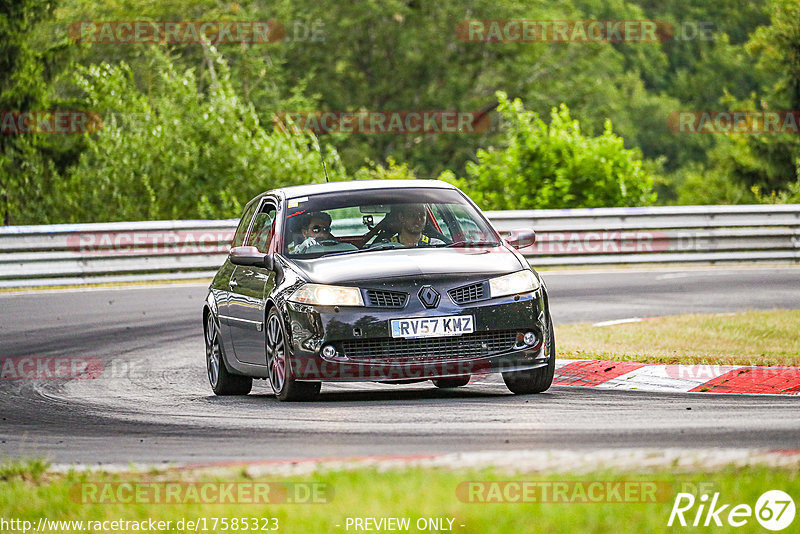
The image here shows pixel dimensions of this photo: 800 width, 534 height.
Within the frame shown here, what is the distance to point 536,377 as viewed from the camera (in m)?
9.60

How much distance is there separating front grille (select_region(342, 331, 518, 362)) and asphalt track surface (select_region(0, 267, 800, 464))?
330mm

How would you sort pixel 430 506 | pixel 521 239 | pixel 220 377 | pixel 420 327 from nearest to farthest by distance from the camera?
pixel 430 506 < pixel 420 327 < pixel 521 239 < pixel 220 377

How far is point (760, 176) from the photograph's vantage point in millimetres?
44094

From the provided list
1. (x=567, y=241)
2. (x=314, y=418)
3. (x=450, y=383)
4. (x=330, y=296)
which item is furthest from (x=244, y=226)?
(x=567, y=241)

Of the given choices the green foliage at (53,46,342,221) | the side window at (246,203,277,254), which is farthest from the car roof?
the green foliage at (53,46,342,221)

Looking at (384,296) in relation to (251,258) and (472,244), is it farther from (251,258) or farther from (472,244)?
(251,258)

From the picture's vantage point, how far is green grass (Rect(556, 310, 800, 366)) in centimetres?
1131

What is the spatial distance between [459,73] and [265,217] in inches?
1821

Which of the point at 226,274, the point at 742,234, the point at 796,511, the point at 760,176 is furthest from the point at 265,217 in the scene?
the point at 760,176

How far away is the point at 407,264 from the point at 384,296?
34 cm

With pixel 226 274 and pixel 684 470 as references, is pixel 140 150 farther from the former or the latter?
pixel 684 470

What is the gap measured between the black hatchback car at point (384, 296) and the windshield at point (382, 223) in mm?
11

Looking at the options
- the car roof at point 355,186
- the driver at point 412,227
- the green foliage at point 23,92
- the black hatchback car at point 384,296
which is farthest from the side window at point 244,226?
the green foliage at point 23,92

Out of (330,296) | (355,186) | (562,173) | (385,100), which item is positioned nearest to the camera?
(330,296)
